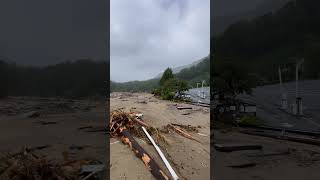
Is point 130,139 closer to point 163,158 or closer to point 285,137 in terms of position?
point 163,158

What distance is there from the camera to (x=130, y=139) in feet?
21.1

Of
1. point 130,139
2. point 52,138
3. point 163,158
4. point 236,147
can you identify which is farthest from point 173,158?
point 52,138

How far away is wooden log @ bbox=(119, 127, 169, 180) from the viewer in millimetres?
4266

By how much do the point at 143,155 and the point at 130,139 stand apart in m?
1.24

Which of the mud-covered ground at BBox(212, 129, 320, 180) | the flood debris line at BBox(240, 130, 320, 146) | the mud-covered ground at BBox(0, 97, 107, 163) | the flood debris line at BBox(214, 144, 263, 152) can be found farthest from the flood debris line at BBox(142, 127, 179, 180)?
the flood debris line at BBox(240, 130, 320, 146)

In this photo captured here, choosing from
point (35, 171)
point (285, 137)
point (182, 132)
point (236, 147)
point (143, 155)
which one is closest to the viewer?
point (35, 171)

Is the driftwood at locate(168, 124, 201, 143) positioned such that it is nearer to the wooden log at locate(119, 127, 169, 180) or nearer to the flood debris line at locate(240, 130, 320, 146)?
the wooden log at locate(119, 127, 169, 180)

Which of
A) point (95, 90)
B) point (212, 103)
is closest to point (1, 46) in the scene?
point (95, 90)

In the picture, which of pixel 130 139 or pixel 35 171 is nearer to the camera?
pixel 35 171

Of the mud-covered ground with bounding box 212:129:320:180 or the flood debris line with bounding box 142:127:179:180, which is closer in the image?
the flood debris line with bounding box 142:127:179:180

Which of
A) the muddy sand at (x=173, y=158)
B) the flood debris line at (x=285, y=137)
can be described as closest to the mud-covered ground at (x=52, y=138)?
the muddy sand at (x=173, y=158)

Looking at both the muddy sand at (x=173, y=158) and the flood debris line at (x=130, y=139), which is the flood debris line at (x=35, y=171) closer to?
the muddy sand at (x=173, y=158)

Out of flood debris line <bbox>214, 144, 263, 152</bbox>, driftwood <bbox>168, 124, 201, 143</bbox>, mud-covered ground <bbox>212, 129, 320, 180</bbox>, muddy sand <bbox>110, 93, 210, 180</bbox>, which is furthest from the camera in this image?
driftwood <bbox>168, 124, 201, 143</bbox>

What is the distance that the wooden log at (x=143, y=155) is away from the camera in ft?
14.0
